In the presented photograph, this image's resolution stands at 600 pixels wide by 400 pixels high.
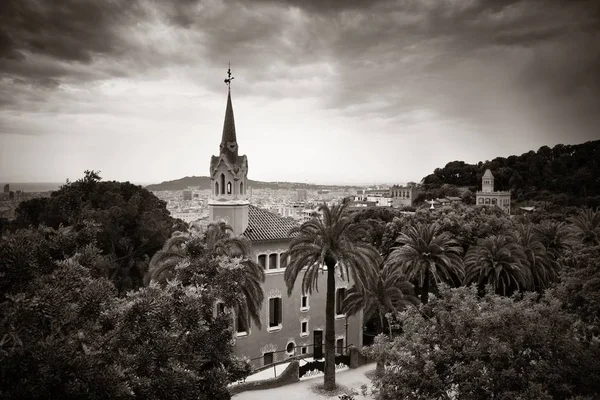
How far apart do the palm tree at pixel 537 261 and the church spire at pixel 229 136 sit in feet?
65.7

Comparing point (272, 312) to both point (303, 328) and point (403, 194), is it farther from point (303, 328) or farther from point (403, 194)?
point (403, 194)

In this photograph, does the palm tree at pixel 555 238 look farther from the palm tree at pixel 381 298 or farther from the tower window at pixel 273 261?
the tower window at pixel 273 261

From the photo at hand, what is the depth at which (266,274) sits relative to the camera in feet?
92.5

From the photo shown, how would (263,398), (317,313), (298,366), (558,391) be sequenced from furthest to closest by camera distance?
1. (317,313)
2. (298,366)
3. (263,398)
4. (558,391)

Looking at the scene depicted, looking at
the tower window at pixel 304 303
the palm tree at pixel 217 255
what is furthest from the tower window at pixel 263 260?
the palm tree at pixel 217 255

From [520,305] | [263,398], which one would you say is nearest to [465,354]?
[520,305]

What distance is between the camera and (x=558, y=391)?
11.3 m

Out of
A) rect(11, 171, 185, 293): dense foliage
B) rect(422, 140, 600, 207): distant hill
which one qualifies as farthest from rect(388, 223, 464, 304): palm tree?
rect(422, 140, 600, 207): distant hill

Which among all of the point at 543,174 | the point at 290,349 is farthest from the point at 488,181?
the point at 290,349

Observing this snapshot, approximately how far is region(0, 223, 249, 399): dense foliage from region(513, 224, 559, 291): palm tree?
2360 cm

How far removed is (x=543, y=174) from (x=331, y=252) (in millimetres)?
97523

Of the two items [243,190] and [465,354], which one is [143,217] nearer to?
[243,190]

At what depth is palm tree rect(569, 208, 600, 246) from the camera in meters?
28.1

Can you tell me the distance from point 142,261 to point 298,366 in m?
20.9
